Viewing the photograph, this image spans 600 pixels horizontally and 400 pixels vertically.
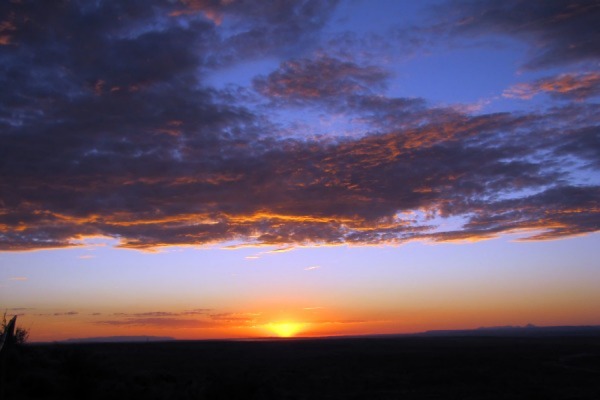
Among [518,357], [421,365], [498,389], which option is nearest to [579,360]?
[518,357]

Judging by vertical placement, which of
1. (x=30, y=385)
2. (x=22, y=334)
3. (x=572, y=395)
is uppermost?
(x=22, y=334)

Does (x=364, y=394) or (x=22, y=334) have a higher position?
(x=22, y=334)

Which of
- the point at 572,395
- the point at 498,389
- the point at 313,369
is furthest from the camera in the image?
the point at 313,369

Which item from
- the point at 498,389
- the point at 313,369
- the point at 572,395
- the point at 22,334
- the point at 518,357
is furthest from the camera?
the point at 518,357

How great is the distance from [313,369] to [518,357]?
21.4 m

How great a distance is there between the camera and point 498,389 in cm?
2994

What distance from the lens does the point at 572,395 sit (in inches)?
1079

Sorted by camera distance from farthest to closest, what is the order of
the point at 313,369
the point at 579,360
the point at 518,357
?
the point at 518,357
the point at 579,360
the point at 313,369

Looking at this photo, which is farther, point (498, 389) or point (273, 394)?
point (498, 389)

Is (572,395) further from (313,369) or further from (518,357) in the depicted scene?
(518,357)

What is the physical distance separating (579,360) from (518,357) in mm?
5334

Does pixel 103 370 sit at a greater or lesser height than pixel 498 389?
greater

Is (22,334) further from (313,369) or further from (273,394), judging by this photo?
(313,369)

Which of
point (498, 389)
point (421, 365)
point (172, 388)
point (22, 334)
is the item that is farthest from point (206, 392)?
point (421, 365)
